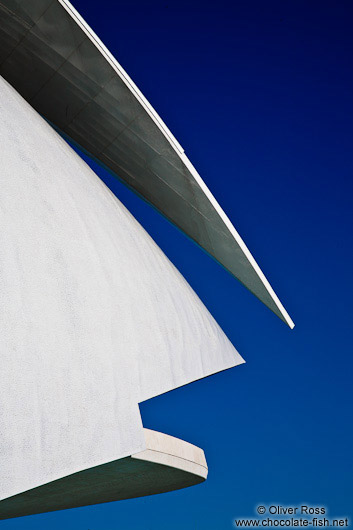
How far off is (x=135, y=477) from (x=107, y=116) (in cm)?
525

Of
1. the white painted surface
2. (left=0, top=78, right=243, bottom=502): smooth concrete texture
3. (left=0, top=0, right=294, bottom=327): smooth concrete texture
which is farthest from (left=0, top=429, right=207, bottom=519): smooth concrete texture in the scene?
(left=0, top=0, right=294, bottom=327): smooth concrete texture

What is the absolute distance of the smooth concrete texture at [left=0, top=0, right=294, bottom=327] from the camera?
7805 mm

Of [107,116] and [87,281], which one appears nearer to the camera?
[87,281]

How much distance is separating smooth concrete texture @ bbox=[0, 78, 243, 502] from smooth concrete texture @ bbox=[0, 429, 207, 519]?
3.58 feet

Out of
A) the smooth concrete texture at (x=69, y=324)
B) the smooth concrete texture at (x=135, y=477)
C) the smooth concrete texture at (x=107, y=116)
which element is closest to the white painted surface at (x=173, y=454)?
the smooth concrete texture at (x=135, y=477)

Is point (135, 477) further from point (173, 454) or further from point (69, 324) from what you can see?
point (69, 324)

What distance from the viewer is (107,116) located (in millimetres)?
8805

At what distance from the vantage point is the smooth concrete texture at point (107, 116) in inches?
307

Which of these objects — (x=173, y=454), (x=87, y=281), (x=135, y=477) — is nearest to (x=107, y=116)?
(x=87, y=281)

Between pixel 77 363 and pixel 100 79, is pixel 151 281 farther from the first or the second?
pixel 100 79

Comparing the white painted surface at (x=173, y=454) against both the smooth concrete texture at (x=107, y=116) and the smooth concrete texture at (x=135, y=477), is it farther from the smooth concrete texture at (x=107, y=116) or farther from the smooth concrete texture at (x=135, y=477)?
the smooth concrete texture at (x=107, y=116)

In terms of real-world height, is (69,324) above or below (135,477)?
above

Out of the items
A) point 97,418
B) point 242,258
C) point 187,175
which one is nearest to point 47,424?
point 97,418

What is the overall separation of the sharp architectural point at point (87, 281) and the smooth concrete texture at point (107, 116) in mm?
24
